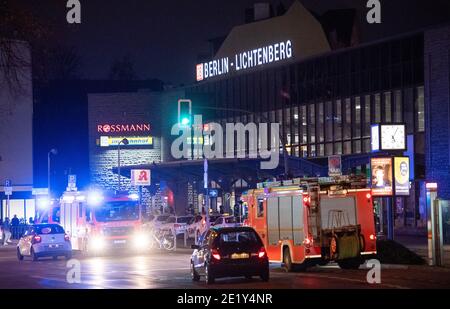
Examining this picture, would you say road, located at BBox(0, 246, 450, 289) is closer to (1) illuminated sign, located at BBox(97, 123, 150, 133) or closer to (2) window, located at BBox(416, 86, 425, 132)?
(2) window, located at BBox(416, 86, 425, 132)

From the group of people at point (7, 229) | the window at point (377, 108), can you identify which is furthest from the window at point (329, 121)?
the group of people at point (7, 229)

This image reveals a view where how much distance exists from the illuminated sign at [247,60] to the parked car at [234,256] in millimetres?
46150

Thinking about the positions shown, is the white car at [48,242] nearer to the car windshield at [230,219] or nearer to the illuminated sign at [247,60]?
the car windshield at [230,219]

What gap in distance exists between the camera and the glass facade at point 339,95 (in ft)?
186

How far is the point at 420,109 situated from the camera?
55.9 m

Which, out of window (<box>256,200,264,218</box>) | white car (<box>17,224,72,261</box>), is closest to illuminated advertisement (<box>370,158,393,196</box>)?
window (<box>256,200,264,218</box>)

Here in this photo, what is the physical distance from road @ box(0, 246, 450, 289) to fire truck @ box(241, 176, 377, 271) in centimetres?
55

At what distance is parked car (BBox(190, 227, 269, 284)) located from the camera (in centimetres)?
2417

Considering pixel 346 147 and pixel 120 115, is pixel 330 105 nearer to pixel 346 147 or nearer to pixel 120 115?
pixel 346 147

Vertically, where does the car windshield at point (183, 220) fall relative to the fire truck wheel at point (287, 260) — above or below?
above

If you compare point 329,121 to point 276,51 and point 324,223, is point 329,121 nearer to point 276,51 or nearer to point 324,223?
point 276,51

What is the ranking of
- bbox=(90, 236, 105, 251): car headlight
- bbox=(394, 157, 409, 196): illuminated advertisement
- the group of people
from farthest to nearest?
the group of people < bbox=(90, 236, 105, 251): car headlight < bbox=(394, 157, 409, 196): illuminated advertisement

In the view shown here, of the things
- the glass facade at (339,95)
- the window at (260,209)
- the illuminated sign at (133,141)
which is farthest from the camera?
the illuminated sign at (133,141)
